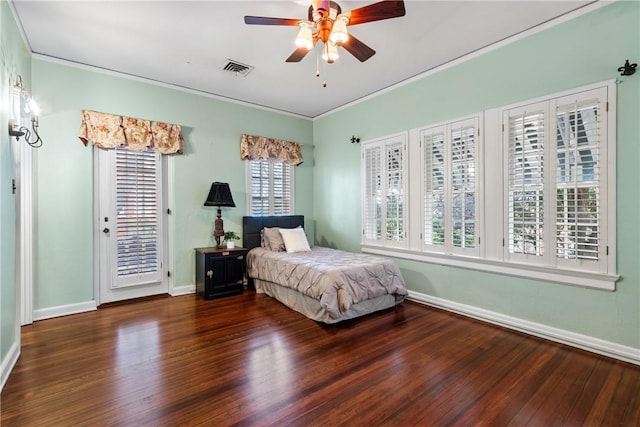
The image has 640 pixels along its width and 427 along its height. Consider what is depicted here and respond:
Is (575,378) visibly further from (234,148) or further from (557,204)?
(234,148)

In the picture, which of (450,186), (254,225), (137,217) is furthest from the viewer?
(254,225)

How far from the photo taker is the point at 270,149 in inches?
204

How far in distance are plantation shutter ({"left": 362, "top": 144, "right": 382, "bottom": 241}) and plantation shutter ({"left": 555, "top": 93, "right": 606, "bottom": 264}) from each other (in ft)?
7.24

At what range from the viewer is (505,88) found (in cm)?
320

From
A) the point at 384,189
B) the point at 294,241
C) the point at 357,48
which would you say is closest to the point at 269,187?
the point at 294,241

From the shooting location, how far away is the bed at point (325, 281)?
3.21m

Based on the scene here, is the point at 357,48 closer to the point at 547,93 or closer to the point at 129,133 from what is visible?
the point at 547,93

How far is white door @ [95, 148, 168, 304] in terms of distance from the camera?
12.7ft

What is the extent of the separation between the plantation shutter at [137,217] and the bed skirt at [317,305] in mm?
1763

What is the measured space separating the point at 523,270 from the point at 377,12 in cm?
277

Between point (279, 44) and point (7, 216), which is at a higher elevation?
point (279, 44)

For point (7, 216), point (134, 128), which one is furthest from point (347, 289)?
point (134, 128)

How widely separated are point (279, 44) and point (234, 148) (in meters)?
2.06

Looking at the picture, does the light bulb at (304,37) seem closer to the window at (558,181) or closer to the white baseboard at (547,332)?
the window at (558,181)
